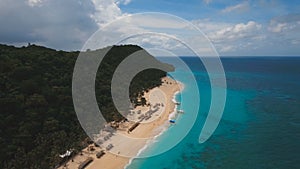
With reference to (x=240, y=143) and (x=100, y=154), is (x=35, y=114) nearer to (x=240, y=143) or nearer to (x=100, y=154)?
(x=100, y=154)

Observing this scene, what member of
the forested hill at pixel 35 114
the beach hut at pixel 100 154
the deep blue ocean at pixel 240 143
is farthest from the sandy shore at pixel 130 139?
the forested hill at pixel 35 114

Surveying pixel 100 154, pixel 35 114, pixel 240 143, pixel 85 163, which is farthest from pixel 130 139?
pixel 240 143

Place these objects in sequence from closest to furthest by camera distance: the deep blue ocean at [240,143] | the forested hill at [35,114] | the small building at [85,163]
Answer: the forested hill at [35,114] → the small building at [85,163] → the deep blue ocean at [240,143]

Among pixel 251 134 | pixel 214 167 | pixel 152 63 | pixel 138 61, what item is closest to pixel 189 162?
pixel 214 167

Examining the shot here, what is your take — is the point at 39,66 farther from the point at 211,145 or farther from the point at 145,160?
the point at 211,145

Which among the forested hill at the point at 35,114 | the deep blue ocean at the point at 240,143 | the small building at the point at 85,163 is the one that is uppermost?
the forested hill at the point at 35,114

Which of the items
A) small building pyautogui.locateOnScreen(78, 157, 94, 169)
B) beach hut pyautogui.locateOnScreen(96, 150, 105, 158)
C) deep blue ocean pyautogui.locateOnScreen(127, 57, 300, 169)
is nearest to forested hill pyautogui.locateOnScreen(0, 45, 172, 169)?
small building pyautogui.locateOnScreen(78, 157, 94, 169)

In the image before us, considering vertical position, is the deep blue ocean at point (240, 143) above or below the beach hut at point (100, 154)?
below

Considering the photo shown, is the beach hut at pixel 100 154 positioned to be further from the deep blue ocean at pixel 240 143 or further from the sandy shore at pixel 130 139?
the deep blue ocean at pixel 240 143
